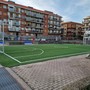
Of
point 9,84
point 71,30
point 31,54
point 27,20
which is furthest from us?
point 71,30

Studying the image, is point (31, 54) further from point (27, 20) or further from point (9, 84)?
point (27, 20)

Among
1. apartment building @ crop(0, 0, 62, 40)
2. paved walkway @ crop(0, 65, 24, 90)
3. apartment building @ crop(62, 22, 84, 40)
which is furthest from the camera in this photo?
apartment building @ crop(62, 22, 84, 40)

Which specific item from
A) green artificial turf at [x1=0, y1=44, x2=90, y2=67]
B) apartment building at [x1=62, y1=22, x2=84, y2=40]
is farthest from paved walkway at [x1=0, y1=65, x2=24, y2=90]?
apartment building at [x1=62, y1=22, x2=84, y2=40]

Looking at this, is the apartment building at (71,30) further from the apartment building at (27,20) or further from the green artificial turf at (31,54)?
the green artificial turf at (31,54)

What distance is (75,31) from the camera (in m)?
65.5

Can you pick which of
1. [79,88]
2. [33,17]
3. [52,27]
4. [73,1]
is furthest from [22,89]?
[52,27]

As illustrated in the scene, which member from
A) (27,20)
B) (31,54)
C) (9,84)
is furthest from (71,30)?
(9,84)

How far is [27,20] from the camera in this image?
46.5 meters

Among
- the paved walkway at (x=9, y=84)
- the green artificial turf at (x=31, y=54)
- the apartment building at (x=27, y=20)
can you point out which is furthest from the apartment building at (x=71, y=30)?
the paved walkway at (x=9, y=84)

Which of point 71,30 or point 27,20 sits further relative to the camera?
point 71,30

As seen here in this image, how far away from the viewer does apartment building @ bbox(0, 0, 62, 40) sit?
40.4m

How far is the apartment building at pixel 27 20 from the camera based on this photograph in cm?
4044

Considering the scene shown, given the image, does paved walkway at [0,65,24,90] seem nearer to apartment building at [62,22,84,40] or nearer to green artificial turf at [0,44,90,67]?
green artificial turf at [0,44,90,67]

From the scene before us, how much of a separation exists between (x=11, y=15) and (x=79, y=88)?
42917 mm
